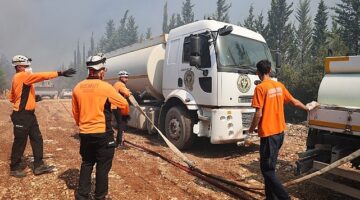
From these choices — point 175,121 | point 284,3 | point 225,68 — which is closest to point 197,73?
point 225,68

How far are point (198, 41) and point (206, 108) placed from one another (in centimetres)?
155

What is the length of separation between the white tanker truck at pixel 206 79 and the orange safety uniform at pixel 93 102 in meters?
3.31

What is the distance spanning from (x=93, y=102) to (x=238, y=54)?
14.1ft

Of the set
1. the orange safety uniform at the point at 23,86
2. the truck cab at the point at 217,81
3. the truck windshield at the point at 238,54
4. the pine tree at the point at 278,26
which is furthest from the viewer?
the pine tree at the point at 278,26

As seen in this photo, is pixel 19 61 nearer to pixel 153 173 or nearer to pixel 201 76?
pixel 153 173

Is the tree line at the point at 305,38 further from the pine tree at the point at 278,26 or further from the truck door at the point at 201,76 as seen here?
the truck door at the point at 201,76

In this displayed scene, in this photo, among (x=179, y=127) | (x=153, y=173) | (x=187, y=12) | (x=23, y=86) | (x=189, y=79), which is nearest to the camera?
(x=23, y=86)

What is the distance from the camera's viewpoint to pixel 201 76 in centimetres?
747

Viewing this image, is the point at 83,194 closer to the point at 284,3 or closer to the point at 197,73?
the point at 197,73

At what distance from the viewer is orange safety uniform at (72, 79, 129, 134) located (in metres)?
4.16

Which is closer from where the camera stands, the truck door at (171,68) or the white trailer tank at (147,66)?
the truck door at (171,68)

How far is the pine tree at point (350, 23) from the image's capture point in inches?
1352

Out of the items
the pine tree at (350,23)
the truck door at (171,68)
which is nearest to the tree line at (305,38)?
the pine tree at (350,23)

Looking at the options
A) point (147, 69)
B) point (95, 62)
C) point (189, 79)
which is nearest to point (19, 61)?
point (95, 62)
